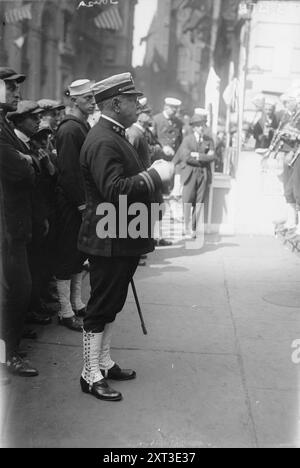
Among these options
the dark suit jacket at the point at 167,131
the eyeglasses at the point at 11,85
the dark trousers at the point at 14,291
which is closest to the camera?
the dark trousers at the point at 14,291

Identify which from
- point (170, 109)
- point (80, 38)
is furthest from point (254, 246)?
point (80, 38)

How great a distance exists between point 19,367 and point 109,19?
31.3m

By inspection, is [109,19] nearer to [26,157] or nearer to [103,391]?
[26,157]

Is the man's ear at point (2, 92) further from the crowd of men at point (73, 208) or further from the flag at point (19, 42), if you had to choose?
the flag at point (19, 42)

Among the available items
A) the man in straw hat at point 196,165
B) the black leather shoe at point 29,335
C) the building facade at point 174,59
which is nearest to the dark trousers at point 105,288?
the black leather shoe at point 29,335

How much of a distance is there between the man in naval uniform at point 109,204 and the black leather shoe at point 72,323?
1.04m

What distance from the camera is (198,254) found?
7723 mm

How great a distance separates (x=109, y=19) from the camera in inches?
1262

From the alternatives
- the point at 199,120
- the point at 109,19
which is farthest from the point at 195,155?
the point at 109,19

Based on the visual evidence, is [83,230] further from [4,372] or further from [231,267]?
[231,267]

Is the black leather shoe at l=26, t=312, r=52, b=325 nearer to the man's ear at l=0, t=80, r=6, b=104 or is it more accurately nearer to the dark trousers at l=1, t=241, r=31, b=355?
the dark trousers at l=1, t=241, r=31, b=355

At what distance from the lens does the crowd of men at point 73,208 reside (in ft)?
11.0

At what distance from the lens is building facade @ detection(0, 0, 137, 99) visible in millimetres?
18359
